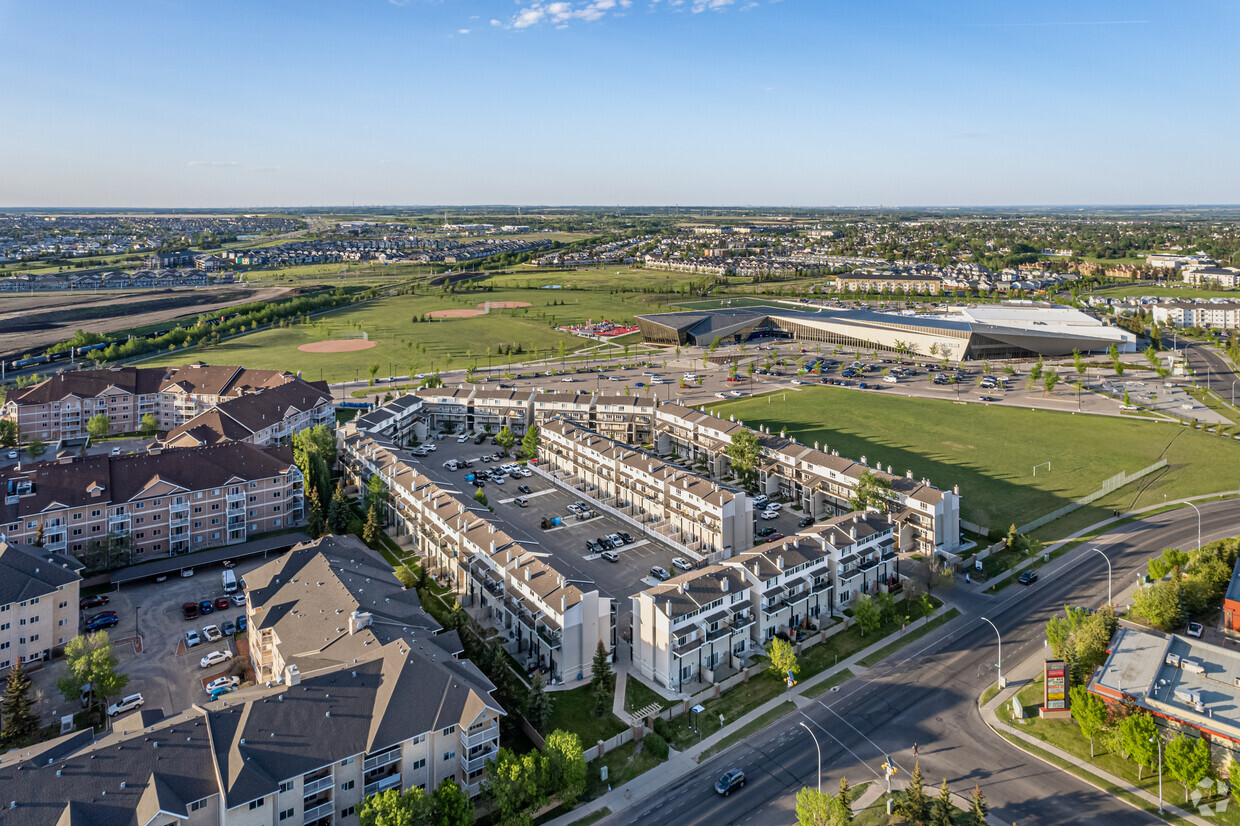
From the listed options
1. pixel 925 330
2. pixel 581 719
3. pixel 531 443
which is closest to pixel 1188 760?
pixel 581 719

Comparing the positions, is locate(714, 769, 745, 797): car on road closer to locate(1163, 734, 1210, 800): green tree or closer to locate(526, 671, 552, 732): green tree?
locate(526, 671, 552, 732): green tree

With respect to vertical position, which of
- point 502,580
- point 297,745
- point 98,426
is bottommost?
point 297,745

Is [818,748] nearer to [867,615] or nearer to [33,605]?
[867,615]

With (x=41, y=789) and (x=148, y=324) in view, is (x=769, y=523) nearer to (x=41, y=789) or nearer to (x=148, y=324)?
(x=41, y=789)

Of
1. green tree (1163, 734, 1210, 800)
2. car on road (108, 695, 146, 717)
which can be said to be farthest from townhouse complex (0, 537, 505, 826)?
green tree (1163, 734, 1210, 800)

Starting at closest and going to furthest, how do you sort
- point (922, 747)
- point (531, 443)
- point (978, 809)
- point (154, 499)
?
point (978, 809)
point (922, 747)
point (154, 499)
point (531, 443)
